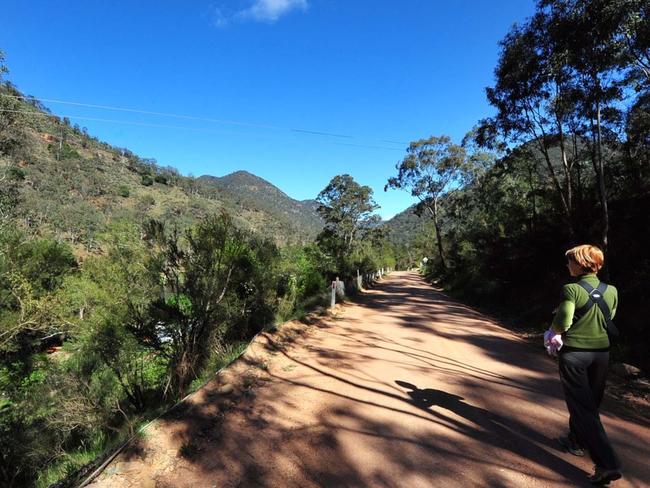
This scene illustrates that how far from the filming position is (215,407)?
4242 millimetres

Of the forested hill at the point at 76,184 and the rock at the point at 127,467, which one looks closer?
the rock at the point at 127,467

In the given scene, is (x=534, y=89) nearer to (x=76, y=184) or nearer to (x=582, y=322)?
(x=582, y=322)

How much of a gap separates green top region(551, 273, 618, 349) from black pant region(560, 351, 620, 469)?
0.09 m

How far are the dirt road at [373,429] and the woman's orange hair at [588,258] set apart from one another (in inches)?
67.1

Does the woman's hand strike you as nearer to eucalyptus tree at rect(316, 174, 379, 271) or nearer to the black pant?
the black pant

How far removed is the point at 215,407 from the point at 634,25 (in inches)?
392

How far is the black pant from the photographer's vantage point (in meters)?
2.88

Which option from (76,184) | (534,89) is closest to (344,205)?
(534,89)

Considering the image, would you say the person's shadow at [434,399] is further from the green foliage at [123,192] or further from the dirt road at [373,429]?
the green foliage at [123,192]

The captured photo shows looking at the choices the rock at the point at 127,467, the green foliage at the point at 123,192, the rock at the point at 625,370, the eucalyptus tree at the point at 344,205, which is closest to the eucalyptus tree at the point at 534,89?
the rock at the point at 625,370

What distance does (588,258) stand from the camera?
Result: 10.1 feet

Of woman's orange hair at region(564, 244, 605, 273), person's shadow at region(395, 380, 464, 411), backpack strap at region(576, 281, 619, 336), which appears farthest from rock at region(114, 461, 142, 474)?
woman's orange hair at region(564, 244, 605, 273)

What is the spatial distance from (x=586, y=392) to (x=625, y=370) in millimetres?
4114

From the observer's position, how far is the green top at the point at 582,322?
297 cm
